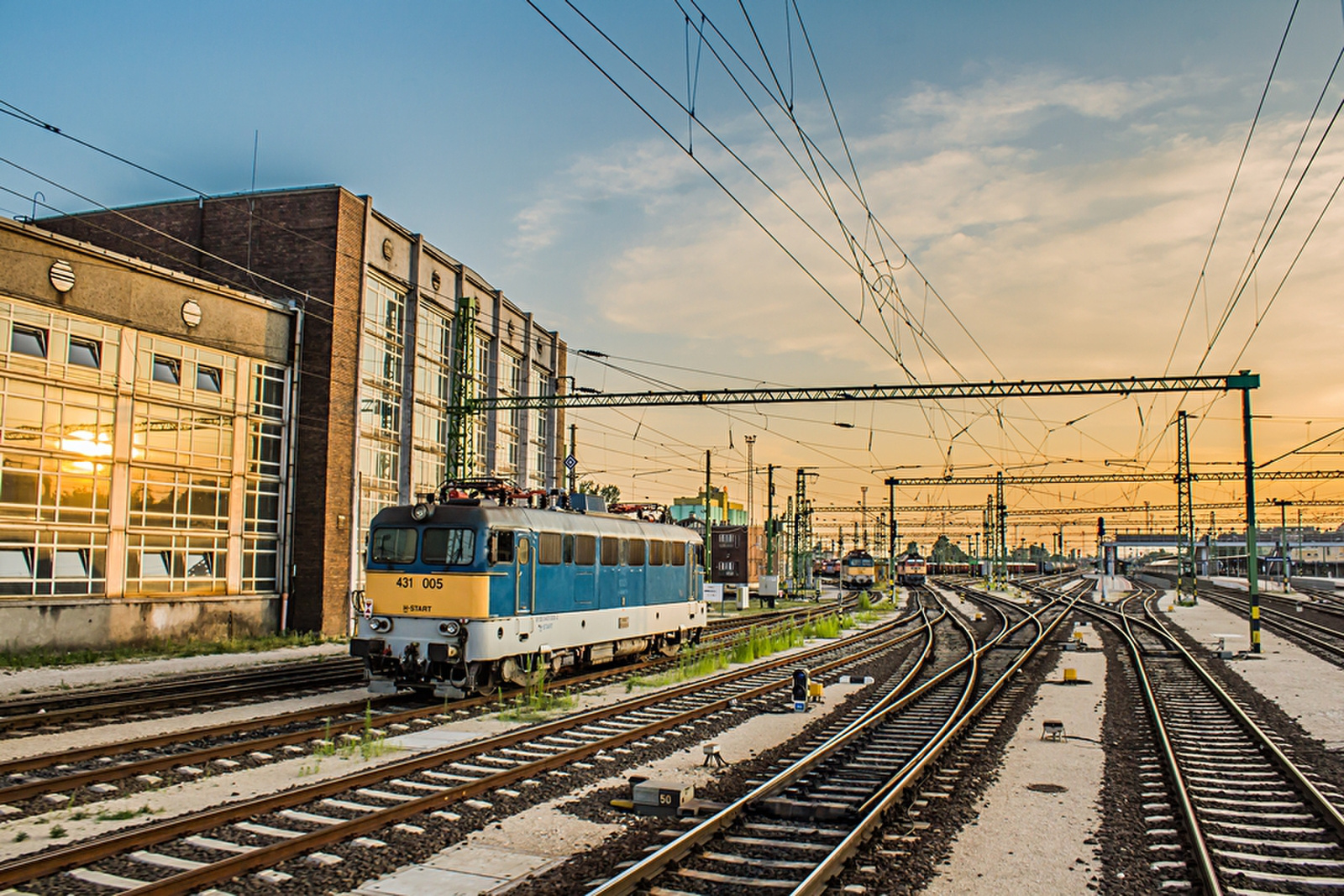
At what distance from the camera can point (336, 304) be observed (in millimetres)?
30484

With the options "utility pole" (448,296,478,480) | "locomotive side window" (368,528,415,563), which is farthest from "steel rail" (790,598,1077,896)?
"utility pole" (448,296,478,480)

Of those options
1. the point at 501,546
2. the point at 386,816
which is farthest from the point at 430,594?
the point at 386,816

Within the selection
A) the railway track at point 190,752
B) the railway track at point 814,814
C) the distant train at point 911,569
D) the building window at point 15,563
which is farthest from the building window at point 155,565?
the distant train at point 911,569

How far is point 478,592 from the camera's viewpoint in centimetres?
1497

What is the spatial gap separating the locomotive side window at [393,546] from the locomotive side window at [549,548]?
216 centimetres

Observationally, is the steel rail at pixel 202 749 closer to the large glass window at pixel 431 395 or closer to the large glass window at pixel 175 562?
the large glass window at pixel 175 562

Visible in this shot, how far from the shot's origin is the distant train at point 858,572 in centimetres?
6888

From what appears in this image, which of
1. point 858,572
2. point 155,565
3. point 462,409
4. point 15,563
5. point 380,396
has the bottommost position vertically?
point 858,572

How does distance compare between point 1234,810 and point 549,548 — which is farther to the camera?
point 549,548

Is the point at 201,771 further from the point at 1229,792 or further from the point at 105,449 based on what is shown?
the point at 105,449

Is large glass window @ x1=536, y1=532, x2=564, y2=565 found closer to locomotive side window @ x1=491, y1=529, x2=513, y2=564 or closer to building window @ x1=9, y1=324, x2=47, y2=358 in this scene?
locomotive side window @ x1=491, y1=529, x2=513, y2=564

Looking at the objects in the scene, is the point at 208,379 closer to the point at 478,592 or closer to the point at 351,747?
the point at 478,592

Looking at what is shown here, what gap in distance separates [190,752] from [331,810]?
315 centimetres

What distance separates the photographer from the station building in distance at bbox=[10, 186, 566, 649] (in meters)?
24.8
